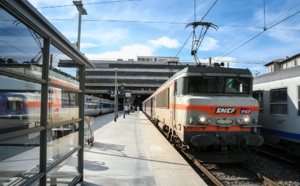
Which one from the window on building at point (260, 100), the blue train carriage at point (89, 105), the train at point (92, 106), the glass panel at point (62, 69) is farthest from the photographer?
the train at point (92, 106)

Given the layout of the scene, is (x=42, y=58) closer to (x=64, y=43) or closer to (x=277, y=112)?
(x=64, y=43)

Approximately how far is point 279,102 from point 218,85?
89.5 inches

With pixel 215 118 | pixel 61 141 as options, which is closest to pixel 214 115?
pixel 215 118

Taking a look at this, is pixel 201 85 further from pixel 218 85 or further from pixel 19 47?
pixel 19 47

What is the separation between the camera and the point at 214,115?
8828mm

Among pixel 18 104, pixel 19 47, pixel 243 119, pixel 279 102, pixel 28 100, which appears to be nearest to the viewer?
pixel 19 47

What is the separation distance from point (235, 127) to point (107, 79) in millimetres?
91971

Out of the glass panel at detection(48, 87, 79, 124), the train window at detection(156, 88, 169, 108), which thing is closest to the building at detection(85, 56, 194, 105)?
the train window at detection(156, 88, 169, 108)

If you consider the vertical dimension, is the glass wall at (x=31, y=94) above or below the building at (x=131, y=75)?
below

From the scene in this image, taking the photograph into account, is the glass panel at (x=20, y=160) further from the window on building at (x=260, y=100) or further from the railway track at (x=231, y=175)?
the window on building at (x=260, y=100)

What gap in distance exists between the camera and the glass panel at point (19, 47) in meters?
2.77

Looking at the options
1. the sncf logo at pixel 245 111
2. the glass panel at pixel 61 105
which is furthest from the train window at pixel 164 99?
Answer: the glass panel at pixel 61 105

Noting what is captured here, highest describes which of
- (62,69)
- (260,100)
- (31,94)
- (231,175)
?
(62,69)

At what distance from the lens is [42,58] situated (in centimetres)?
368
